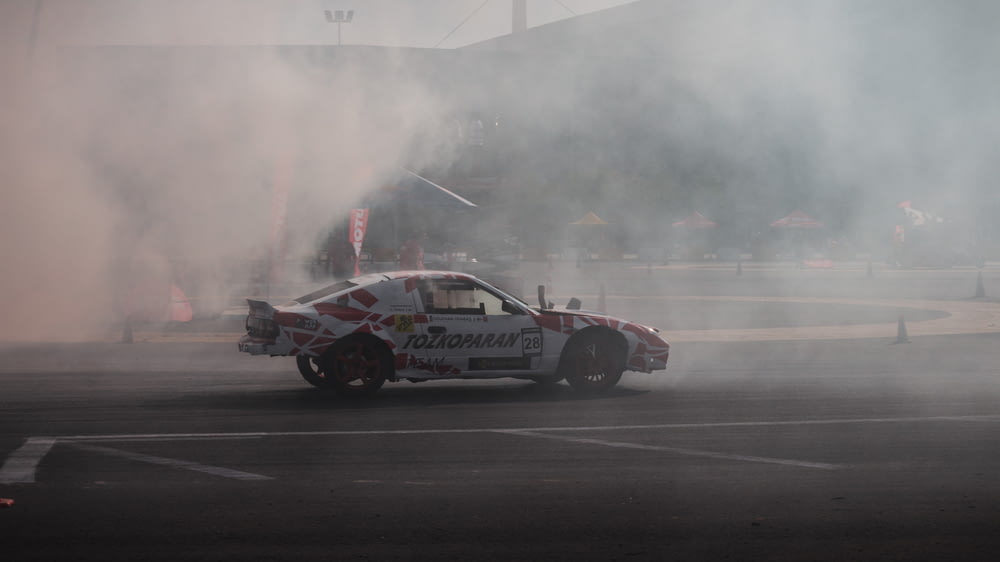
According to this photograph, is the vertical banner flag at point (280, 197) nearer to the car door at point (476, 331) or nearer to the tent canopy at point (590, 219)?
the tent canopy at point (590, 219)

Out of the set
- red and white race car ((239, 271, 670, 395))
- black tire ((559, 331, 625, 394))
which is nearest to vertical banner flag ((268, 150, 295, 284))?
red and white race car ((239, 271, 670, 395))

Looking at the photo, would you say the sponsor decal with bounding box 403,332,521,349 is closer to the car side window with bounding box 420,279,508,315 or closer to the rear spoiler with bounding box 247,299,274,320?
the car side window with bounding box 420,279,508,315

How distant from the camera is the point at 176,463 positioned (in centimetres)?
741

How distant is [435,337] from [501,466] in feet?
12.0

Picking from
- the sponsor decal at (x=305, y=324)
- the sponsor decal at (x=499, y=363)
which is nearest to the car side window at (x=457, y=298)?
the sponsor decal at (x=499, y=363)

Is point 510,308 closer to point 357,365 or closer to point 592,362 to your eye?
point 592,362

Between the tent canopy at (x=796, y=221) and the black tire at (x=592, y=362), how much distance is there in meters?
8.49

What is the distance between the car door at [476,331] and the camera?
11.0m

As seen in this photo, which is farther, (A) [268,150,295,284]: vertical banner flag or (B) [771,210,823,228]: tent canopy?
(A) [268,150,295,284]: vertical banner flag

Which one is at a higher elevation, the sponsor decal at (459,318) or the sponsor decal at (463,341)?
the sponsor decal at (459,318)

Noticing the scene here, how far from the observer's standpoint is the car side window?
36.3 ft

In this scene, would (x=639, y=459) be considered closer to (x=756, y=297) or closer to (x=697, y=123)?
(x=697, y=123)

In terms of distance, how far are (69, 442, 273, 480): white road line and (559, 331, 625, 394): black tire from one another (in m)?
4.65

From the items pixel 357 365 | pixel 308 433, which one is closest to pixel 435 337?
pixel 357 365
